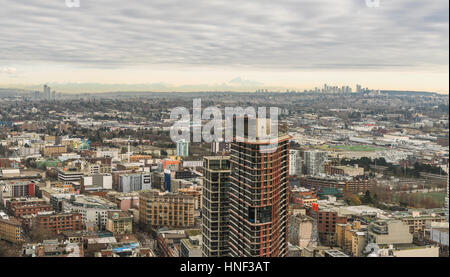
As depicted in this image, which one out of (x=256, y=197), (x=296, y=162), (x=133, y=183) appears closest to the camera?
(x=256, y=197)

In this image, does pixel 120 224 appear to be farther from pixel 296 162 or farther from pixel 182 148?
pixel 182 148

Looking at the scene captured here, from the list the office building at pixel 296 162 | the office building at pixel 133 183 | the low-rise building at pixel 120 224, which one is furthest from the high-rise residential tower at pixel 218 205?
the office building at pixel 296 162

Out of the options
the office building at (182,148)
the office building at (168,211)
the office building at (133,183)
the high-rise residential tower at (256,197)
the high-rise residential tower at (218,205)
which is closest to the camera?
the high-rise residential tower at (256,197)

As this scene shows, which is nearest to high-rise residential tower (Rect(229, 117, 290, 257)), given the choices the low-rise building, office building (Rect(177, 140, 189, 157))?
the low-rise building

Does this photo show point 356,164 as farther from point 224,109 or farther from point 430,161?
point 224,109

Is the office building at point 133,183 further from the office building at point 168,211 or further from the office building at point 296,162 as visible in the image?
the office building at point 296,162

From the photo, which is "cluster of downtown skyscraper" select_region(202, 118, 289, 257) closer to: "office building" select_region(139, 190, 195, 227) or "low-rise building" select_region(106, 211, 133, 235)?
"low-rise building" select_region(106, 211, 133, 235)

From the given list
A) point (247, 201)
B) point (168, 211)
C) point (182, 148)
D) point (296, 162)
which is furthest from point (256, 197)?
point (182, 148)
